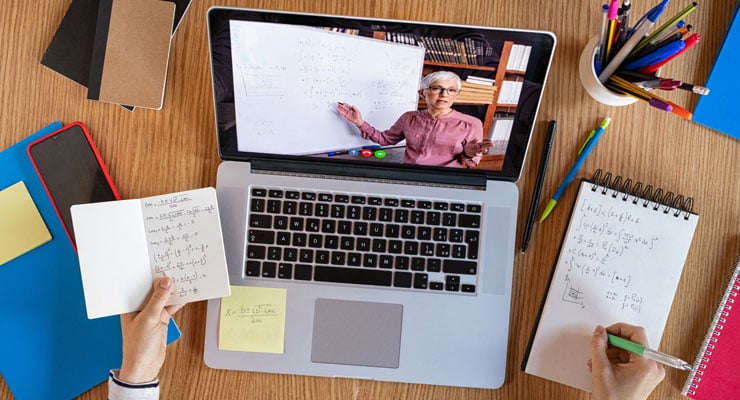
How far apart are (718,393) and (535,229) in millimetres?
395

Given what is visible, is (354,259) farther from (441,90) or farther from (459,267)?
(441,90)

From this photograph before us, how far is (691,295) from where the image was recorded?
914 millimetres

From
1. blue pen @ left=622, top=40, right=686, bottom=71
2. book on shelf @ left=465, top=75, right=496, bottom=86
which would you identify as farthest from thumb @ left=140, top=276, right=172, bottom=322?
blue pen @ left=622, top=40, right=686, bottom=71

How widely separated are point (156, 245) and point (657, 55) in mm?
801

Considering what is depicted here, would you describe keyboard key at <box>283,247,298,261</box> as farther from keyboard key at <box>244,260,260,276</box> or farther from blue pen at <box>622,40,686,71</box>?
blue pen at <box>622,40,686,71</box>

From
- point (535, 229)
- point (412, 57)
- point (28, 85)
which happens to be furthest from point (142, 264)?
point (535, 229)

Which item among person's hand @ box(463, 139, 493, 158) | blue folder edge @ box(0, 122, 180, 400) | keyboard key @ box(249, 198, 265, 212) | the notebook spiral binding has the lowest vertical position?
blue folder edge @ box(0, 122, 180, 400)

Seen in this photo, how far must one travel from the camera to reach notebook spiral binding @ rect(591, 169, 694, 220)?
0.89 m

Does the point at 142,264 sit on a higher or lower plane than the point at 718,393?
higher

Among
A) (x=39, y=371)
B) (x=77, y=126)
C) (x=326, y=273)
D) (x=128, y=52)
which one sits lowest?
(x=39, y=371)

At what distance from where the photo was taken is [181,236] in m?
0.85

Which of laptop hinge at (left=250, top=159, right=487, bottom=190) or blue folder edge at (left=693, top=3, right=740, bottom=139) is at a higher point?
blue folder edge at (left=693, top=3, right=740, bottom=139)

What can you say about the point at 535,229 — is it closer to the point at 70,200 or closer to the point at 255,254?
the point at 255,254

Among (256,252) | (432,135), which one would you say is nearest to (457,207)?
(432,135)
